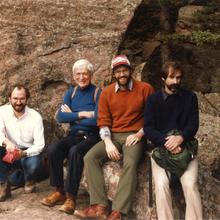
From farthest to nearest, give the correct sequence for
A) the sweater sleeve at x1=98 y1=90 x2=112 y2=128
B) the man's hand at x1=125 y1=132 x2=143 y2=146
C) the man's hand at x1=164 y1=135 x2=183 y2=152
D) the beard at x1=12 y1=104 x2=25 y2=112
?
the beard at x1=12 y1=104 x2=25 y2=112 < the sweater sleeve at x1=98 y1=90 x2=112 y2=128 < the man's hand at x1=125 y1=132 x2=143 y2=146 < the man's hand at x1=164 y1=135 x2=183 y2=152

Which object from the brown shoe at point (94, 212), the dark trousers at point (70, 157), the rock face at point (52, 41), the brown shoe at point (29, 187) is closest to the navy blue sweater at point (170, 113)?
the dark trousers at point (70, 157)

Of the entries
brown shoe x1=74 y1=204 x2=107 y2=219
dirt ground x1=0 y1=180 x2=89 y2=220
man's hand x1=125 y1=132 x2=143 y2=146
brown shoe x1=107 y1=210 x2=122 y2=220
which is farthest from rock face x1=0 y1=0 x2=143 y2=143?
brown shoe x1=107 y1=210 x2=122 y2=220

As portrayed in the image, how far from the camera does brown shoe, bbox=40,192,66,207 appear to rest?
707 centimetres

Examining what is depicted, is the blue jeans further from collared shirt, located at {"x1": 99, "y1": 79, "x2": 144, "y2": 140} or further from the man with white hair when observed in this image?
collared shirt, located at {"x1": 99, "y1": 79, "x2": 144, "y2": 140}

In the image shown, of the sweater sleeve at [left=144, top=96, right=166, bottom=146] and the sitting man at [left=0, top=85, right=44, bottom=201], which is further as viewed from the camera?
the sitting man at [left=0, top=85, right=44, bottom=201]

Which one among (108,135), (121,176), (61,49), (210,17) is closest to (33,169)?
(108,135)

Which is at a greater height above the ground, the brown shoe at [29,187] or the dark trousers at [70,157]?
the dark trousers at [70,157]

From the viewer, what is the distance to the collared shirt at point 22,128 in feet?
25.2

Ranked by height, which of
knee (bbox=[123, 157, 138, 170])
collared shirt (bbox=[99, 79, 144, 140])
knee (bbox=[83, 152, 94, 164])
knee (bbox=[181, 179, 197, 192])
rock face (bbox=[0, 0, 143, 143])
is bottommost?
knee (bbox=[181, 179, 197, 192])

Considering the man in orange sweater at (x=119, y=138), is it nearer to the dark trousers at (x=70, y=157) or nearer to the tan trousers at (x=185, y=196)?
the dark trousers at (x=70, y=157)

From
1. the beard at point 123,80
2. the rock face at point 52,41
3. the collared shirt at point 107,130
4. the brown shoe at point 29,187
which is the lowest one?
the brown shoe at point 29,187

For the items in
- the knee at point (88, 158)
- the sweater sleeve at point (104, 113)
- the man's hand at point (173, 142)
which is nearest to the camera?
the man's hand at point (173, 142)

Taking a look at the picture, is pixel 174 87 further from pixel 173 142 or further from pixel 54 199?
pixel 54 199

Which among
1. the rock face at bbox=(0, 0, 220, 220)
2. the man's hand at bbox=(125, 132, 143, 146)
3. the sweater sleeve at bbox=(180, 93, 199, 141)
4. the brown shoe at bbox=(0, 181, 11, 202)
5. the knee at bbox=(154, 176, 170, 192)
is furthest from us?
the rock face at bbox=(0, 0, 220, 220)
